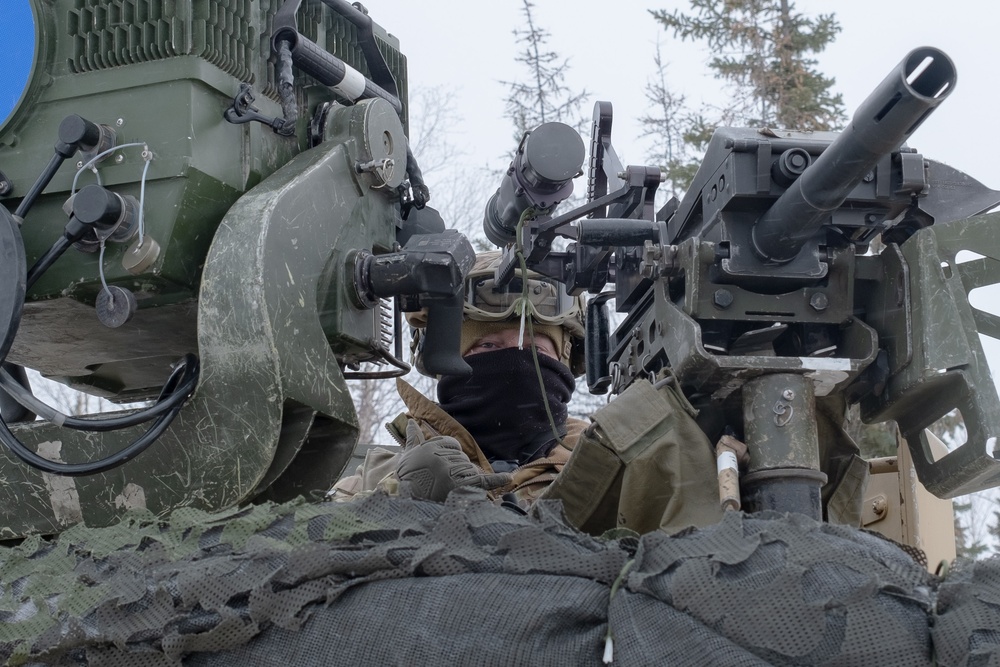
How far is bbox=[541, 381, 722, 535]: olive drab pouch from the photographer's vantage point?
8.30ft

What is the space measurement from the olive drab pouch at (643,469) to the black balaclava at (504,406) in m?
1.64

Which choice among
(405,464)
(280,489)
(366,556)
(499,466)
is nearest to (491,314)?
(499,466)

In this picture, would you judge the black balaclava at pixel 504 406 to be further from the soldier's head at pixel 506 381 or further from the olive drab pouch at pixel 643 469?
the olive drab pouch at pixel 643 469

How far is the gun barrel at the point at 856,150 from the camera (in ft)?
7.00

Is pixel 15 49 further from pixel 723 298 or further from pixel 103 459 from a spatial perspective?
pixel 723 298

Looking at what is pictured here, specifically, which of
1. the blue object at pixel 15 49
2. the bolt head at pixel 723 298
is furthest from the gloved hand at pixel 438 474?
the blue object at pixel 15 49

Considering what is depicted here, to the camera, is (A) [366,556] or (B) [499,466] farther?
(B) [499,466]

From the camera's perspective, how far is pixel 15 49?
2.48m

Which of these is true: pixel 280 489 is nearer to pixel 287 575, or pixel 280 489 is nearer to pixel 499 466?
pixel 287 575

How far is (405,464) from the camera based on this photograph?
2.79 metres

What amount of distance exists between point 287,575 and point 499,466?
2.55 metres

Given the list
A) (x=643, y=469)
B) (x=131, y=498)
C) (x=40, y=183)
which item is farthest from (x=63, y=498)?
(x=643, y=469)

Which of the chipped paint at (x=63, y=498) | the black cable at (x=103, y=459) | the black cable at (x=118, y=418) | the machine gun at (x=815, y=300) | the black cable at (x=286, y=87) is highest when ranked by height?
the black cable at (x=286, y=87)

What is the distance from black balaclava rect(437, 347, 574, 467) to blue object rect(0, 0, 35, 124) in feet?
6.66
